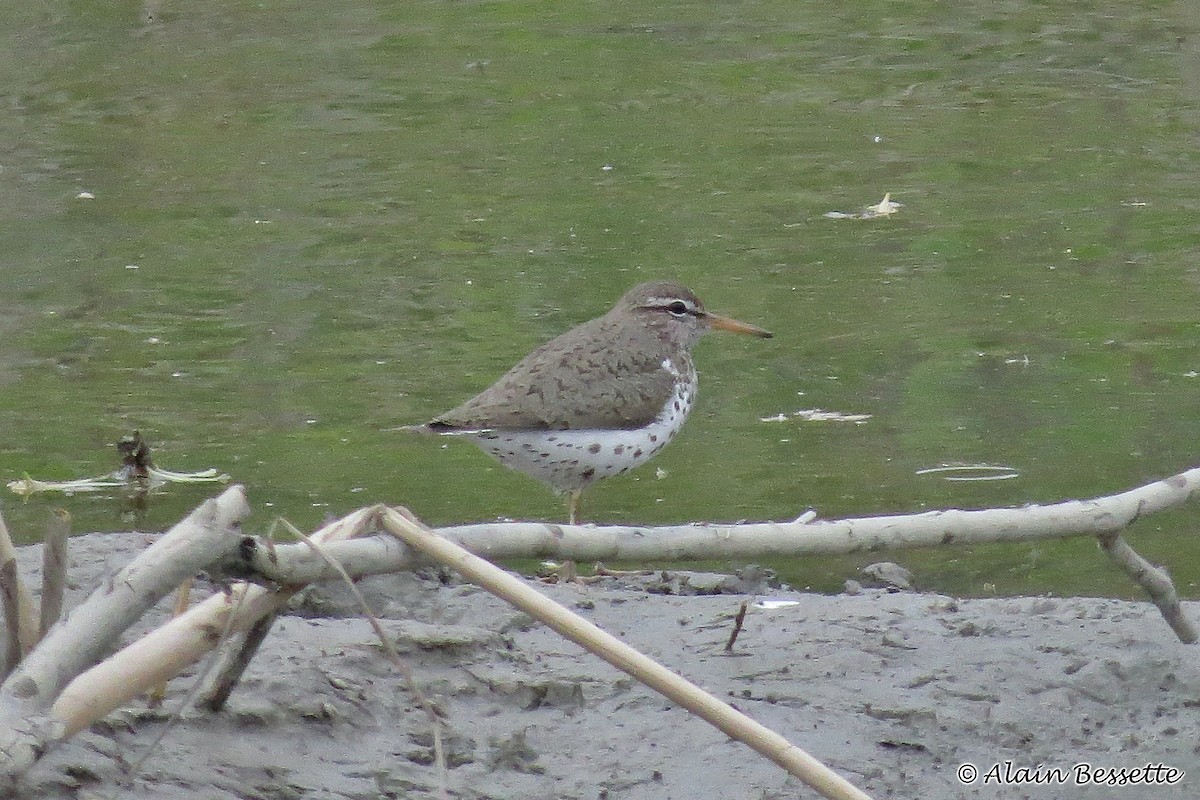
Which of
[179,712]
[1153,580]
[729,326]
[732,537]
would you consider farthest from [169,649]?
[729,326]

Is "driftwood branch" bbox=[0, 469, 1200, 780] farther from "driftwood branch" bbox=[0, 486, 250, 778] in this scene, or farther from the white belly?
the white belly

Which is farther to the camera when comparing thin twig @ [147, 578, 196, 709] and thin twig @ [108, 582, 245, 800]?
thin twig @ [147, 578, 196, 709]

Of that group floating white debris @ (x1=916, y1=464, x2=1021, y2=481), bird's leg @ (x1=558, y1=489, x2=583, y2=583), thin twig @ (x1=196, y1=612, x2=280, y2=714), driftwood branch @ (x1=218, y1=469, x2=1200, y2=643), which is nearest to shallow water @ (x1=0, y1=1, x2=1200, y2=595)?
floating white debris @ (x1=916, y1=464, x2=1021, y2=481)

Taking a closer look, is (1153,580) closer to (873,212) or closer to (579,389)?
(579,389)

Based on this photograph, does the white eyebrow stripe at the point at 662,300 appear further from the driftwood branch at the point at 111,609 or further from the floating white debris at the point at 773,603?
the driftwood branch at the point at 111,609

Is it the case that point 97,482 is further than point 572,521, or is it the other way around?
point 97,482

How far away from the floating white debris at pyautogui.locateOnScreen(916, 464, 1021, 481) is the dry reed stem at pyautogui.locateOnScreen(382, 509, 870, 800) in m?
3.56

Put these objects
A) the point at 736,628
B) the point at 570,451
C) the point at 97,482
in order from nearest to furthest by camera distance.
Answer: the point at 736,628, the point at 570,451, the point at 97,482

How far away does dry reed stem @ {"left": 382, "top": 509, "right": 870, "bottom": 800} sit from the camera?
3541 mm

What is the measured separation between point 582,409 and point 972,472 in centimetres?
161

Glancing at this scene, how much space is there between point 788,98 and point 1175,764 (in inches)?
378

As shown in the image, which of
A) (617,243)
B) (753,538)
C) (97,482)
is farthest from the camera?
(617,243)

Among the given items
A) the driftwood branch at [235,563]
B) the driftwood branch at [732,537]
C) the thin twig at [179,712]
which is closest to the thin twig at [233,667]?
the driftwood branch at [235,563]

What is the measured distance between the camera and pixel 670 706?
481 centimetres
